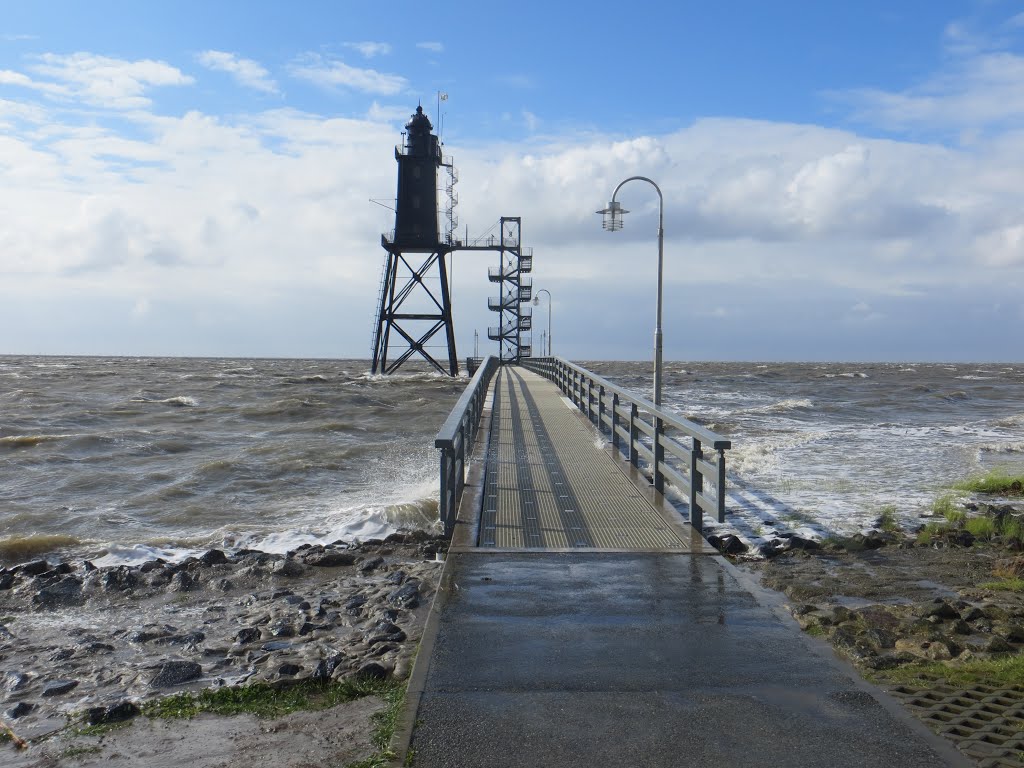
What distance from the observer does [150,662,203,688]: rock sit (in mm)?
5887

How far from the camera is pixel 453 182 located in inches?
1738

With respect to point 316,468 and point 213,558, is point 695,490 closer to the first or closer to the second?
point 213,558

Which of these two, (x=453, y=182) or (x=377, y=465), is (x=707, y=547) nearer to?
(x=377, y=465)

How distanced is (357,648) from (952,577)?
5.88 m

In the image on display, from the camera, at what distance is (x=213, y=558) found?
32.1 ft

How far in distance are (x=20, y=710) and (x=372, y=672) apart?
90.0 inches

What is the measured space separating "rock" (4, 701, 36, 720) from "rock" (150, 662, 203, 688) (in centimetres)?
74


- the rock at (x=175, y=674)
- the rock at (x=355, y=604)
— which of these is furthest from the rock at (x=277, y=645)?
the rock at (x=355, y=604)

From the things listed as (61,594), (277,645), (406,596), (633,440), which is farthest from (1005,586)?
(61,594)

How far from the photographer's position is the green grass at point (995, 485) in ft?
46.1

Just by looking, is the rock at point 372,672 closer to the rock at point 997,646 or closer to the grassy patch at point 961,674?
the grassy patch at point 961,674

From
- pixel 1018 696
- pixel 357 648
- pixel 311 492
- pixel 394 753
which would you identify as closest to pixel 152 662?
pixel 357 648

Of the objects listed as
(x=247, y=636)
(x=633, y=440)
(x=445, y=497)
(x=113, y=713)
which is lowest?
(x=247, y=636)

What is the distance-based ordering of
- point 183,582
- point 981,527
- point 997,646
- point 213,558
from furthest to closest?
point 981,527 → point 213,558 → point 183,582 → point 997,646
